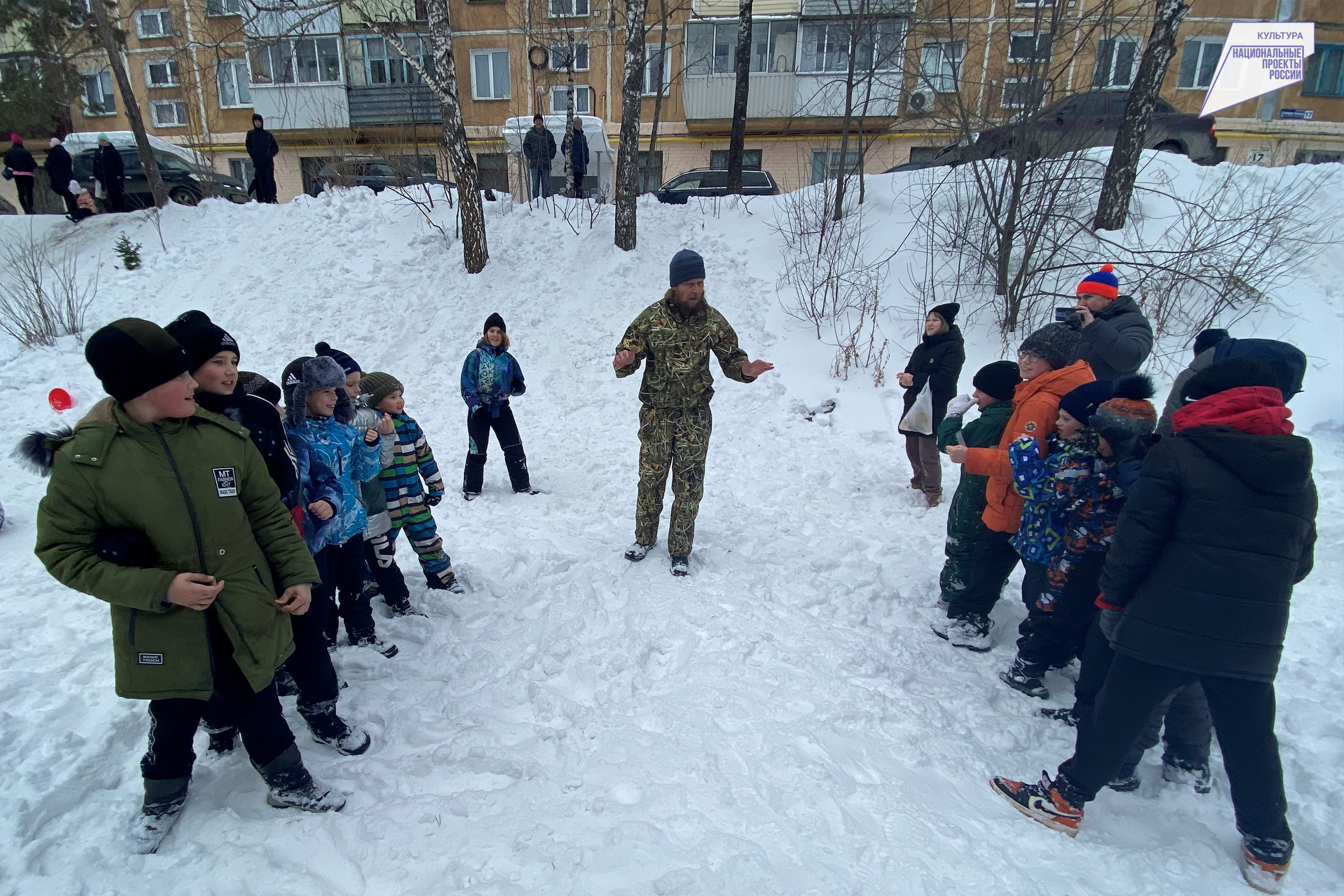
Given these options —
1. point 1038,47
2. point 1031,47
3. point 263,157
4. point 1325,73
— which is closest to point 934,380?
point 1031,47

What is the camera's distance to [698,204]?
11.8 meters

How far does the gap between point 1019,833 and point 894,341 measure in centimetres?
702

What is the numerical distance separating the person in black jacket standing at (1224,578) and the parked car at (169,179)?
16739 millimetres

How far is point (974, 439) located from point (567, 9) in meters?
15.2

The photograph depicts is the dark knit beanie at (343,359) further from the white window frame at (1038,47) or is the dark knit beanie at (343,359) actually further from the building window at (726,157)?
the building window at (726,157)

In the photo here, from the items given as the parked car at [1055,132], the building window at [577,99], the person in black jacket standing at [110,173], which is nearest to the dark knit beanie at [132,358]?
the parked car at [1055,132]

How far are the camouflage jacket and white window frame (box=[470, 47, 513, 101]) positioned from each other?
21910 millimetres

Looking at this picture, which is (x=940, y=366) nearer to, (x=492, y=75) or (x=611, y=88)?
(x=611, y=88)

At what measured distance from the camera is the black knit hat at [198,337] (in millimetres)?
2232

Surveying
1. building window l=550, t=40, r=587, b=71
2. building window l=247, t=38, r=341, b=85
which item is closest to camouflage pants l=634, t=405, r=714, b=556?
building window l=550, t=40, r=587, b=71

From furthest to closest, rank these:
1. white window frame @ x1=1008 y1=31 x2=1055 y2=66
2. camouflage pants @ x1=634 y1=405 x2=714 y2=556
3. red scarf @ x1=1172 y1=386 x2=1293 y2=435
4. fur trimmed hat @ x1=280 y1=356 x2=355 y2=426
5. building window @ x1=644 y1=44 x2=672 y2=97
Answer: building window @ x1=644 y1=44 x2=672 y2=97 → white window frame @ x1=1008 y1=31 x2=1055 y2=66 → camouflage pants @ x1=634 y1=405 x2=714 y2=556 → fur trimmed hat @ x1=280 y1=356 x2=355 y2=426 → red scarf @ x1=1172 y1=386 x2=1293 y2=435

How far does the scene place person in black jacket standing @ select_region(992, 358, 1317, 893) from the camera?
2.04m

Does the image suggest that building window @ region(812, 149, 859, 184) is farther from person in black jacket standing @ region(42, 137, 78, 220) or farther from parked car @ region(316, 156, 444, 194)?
person in black jacket standing @ region(42, 137, 78, 220)

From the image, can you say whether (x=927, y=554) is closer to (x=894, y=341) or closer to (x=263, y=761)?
(x=263, y=761)
